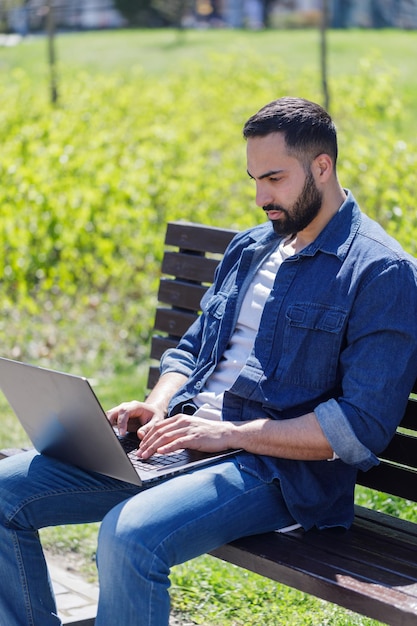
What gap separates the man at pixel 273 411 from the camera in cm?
255

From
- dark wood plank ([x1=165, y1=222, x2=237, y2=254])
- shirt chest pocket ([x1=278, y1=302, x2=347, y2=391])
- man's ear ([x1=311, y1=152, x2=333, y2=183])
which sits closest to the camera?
shirt chest pocket ([x1=278, y1=302, x2=347, y2=391])

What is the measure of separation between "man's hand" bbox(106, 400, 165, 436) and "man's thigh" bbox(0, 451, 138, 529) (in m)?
0.17

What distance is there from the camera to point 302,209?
2.84 m

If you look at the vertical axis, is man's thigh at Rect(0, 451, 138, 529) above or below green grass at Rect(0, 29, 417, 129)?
above

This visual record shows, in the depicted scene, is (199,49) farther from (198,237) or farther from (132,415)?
(132,415)

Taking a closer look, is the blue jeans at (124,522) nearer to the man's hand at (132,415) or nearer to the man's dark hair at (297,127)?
the man's hand at (132,415)

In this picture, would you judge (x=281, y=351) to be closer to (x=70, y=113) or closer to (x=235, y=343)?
(x=235, y=343)

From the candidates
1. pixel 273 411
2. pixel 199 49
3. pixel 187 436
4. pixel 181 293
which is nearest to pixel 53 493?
pixel 187 436

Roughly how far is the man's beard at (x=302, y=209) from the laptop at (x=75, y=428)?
0.60 metres

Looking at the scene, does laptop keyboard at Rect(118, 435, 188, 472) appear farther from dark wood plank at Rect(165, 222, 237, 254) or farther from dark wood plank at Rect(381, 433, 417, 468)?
dark wood plank at Rect(165, 222, 237, 254)

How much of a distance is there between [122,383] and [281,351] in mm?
2901

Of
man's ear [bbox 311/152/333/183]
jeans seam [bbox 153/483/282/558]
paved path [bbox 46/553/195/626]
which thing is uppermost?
man's ear [bbox 311/152/333/183]

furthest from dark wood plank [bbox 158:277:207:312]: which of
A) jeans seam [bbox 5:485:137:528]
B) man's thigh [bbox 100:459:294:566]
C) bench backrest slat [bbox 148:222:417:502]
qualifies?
man's thigh [bbox 100:459:294:566]

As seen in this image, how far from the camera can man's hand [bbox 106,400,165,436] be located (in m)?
3.05
